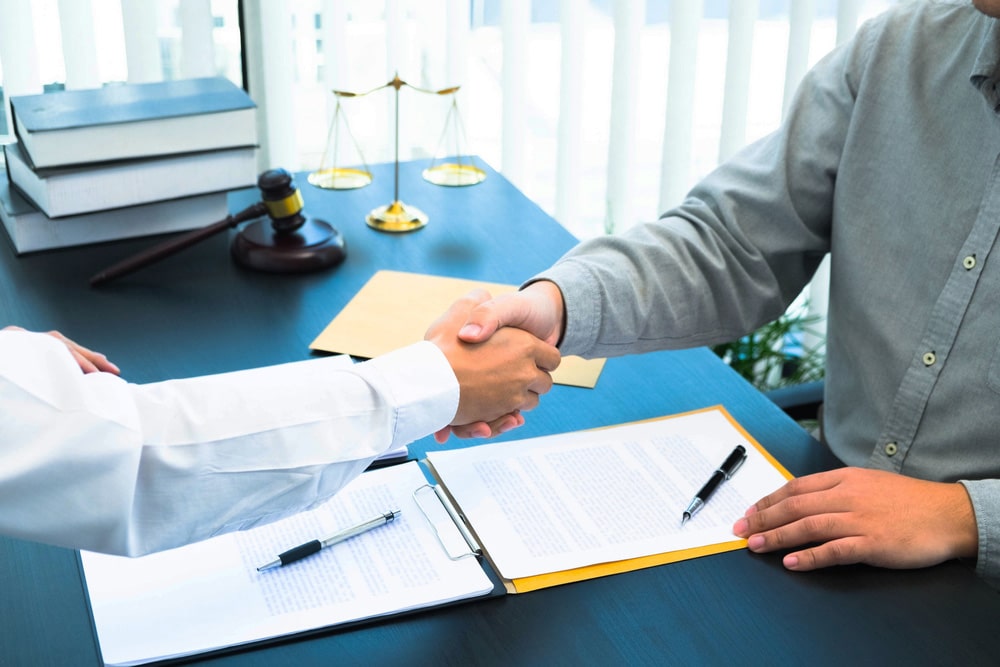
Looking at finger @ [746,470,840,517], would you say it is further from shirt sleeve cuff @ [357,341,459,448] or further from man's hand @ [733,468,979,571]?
shirt sleeve cuff @ [357,341,459,448]

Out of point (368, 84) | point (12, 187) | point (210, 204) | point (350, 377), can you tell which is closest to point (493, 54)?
point (368, 84)

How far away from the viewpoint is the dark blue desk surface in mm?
843

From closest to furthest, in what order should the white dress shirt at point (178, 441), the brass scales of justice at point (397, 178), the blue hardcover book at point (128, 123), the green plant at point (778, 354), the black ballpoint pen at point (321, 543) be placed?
the white dress shirt at point (178, 441), the black ballpoint pen at point (321, 543), the blue hardcover book at point (128, 123), the brass scales of justice at point (397, 178), the green plant at point (778, 354)

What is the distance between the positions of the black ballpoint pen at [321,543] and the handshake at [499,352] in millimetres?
149

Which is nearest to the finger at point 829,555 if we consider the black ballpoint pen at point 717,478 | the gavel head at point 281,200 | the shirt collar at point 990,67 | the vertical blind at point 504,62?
the black ballpoint pen at point 717,478

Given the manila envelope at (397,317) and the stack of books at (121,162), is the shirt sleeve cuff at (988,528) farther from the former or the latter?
the stack of books at (121,162)

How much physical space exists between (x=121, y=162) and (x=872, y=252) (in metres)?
1.01

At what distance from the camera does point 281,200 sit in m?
1.49

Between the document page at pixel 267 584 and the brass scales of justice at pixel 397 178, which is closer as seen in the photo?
the document page at pixel 267 584

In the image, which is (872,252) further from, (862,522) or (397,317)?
(397,317)

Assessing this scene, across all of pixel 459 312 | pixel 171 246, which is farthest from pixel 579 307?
pixel 171 246

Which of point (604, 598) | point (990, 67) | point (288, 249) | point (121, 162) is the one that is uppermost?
point (990, 67)

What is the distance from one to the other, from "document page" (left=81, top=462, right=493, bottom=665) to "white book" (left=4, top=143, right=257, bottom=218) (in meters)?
0.69

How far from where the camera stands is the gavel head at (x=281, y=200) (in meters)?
1.48
